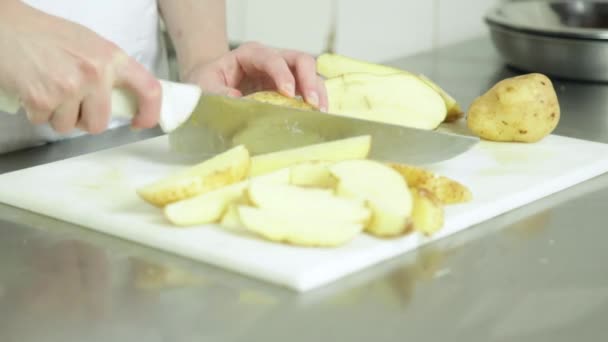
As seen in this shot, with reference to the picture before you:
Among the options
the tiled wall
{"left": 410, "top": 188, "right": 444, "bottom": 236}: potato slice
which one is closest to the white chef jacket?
the tiled wall

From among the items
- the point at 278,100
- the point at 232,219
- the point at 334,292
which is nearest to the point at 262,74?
the point at 278,100

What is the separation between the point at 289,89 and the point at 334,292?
19.2 inches

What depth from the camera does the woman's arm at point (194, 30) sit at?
145cm

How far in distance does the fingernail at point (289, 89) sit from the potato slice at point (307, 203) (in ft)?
1.25

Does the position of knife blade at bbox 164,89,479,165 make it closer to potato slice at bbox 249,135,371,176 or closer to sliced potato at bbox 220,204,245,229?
potato slice at bbox 249,135,371,176


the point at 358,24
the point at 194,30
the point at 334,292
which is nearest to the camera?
the point at 334,292

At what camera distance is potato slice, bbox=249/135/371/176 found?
1.00m

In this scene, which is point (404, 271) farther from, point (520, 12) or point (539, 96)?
point (520, 12)

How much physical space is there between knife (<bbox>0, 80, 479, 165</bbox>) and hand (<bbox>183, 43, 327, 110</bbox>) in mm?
115

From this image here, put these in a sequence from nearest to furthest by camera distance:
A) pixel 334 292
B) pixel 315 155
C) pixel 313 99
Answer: pixel 334 292 < pixel 315 155 < pixel 313 99

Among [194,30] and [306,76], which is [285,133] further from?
[194,30]

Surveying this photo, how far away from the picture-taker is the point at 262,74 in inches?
52.1

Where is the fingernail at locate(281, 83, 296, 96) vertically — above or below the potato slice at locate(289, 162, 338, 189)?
below

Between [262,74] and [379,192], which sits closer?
[379,192]
